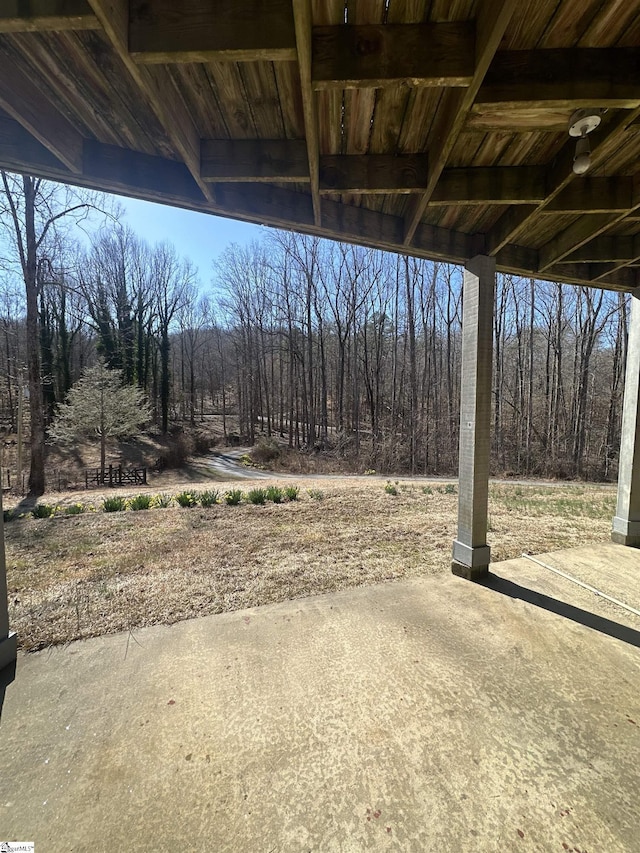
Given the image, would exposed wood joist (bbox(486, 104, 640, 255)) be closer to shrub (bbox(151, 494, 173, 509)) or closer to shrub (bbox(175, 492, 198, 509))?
shrub (bbox(175, 492, 198, 509))

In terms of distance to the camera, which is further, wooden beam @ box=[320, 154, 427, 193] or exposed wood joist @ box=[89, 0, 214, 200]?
wooden beam @ box=[320, 154, 427, 193]

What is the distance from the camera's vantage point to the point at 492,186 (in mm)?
2307

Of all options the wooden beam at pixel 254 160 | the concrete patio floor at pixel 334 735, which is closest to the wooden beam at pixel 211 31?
the wooden beam at pixel 254 160

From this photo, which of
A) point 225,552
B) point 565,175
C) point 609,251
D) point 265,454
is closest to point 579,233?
point 609,251

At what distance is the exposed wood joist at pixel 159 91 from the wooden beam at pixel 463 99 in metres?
1.36

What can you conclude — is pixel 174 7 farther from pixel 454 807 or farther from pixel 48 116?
pixel 454 807

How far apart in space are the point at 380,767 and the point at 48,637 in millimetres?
2368

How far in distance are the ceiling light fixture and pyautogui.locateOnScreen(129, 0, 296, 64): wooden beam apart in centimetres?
141

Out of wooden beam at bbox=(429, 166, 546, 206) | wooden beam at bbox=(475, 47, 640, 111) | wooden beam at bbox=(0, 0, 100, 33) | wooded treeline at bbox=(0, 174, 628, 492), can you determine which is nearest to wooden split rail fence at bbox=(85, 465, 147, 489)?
wooded treeline at bbox=(0, 174, 628, 492)

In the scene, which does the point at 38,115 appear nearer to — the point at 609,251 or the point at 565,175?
the point at 565,175

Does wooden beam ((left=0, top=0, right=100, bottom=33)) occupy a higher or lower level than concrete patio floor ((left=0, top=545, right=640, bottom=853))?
higher

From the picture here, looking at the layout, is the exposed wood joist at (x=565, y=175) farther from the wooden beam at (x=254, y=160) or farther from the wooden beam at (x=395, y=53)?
the wooden beam at (x=254, y=160)

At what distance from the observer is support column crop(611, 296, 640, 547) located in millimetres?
3818

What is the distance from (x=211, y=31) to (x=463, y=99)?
1.11 metres
